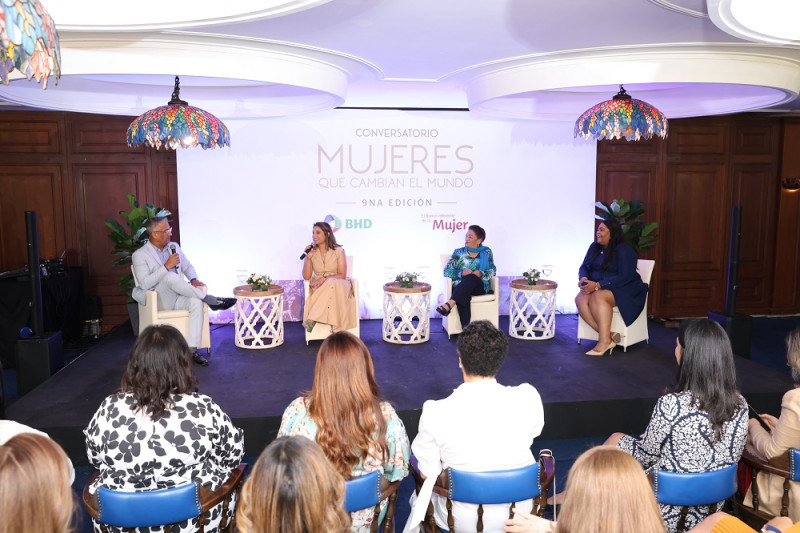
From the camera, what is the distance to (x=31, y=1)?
5.73 feet

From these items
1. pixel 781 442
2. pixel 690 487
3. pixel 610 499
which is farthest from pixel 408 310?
pixel 610 499

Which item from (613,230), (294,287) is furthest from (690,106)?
(294,287)

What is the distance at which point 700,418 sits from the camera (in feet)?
8.43

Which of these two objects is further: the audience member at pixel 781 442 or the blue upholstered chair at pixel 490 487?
the audience member at pixel 781 442

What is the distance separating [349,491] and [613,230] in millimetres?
4367

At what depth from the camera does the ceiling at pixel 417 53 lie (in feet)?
12.4

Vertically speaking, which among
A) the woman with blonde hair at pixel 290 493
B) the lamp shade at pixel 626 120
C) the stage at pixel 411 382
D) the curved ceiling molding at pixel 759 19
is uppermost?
the curved ceiling molding at pixel 759 19

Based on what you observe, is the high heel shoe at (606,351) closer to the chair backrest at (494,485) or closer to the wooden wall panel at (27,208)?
the chair backrest at (494,485)

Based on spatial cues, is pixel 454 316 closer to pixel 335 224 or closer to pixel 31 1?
pixel 335 224

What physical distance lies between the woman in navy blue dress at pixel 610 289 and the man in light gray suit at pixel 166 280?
3277 millimetres

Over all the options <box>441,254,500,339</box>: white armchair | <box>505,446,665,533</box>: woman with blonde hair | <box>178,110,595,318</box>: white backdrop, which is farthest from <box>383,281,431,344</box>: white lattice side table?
<box>505,446,665,533</box>: woman with blonde hair

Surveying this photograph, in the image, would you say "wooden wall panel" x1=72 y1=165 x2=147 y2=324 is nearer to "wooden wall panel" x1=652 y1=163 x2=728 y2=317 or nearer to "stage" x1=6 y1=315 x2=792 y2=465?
"stage" x1=6 y1=315 x2=792 y2=465

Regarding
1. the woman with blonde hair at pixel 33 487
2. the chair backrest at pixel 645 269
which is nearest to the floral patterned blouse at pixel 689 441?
the woman with blonde hair at pixel 33 487

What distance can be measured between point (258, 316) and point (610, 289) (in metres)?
3.11
